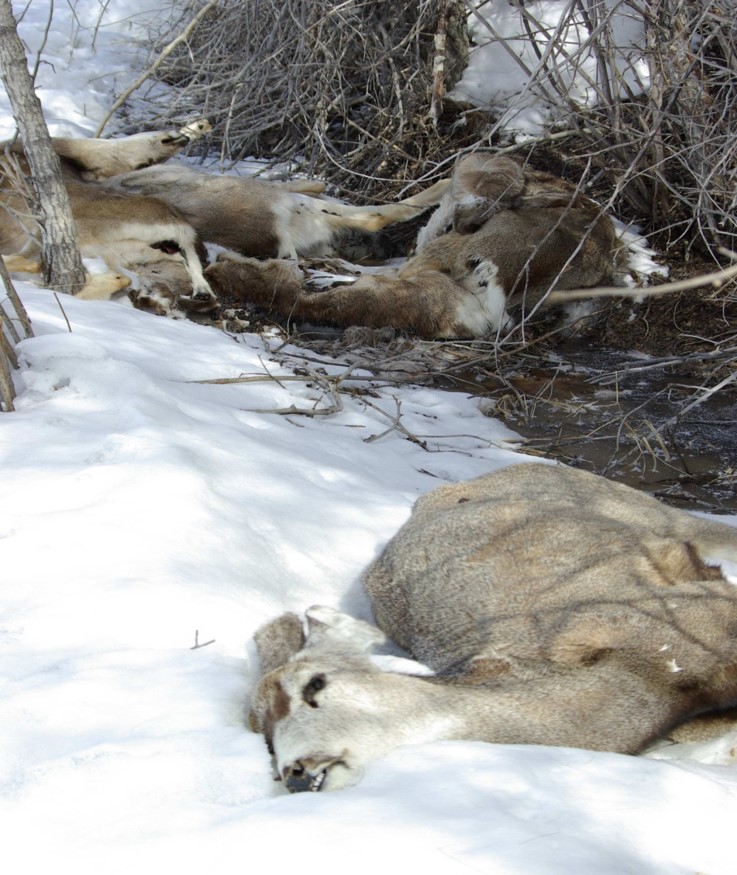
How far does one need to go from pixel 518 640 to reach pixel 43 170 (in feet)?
13.0

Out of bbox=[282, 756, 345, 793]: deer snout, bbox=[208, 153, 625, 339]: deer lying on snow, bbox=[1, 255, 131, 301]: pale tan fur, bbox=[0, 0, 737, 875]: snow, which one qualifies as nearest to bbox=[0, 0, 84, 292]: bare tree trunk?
bbox=[1, 255, 131, 301]: pale tan fur

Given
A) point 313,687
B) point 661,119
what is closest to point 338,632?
point 313,687

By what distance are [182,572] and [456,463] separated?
79.5 inches

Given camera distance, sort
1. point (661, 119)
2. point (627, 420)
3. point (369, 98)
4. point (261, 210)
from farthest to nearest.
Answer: point (369, 98), point (261, 210), point (627, 420), point (661, 119)

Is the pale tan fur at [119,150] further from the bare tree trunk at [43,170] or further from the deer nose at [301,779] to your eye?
the deer nose at [301,779]

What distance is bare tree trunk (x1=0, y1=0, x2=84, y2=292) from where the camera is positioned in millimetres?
4965

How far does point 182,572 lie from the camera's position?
2.77 meters

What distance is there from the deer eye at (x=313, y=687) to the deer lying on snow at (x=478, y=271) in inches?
176

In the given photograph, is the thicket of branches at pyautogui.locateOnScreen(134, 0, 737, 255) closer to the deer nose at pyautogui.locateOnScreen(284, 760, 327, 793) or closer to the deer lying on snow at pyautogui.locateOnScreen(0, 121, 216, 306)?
the deer lying on snow at pyautogui.locateOnScreen(0, 121, 216, 306)

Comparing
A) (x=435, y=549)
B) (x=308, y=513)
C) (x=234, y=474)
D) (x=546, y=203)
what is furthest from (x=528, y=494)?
(x=546, y=203)

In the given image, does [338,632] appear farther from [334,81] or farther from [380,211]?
[334,81]

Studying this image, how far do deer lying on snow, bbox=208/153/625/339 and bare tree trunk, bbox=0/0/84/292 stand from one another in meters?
1.38

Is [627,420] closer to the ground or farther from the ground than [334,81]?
closer to the ground

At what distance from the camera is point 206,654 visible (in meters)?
2.45
